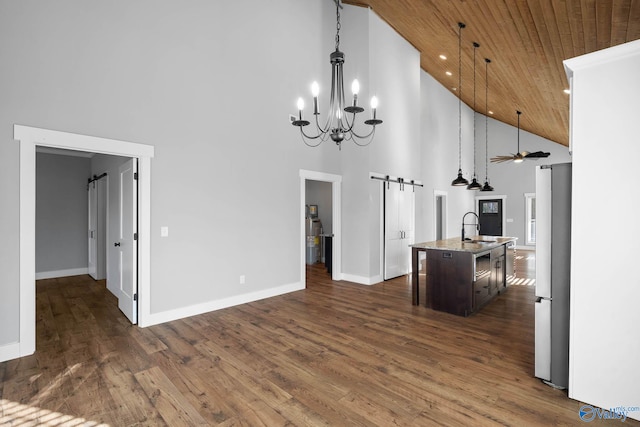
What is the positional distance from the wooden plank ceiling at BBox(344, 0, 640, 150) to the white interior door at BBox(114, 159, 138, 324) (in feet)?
16.2

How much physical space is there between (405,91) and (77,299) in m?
7.44

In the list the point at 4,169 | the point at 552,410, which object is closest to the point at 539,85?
the point at 552,410

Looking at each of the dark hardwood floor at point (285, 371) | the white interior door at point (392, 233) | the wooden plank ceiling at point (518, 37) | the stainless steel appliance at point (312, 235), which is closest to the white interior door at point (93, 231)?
the dark hardwood floor at point (285, 371)

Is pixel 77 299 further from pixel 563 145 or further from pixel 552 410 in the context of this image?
pixel 563 145

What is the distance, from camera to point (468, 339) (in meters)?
3.32

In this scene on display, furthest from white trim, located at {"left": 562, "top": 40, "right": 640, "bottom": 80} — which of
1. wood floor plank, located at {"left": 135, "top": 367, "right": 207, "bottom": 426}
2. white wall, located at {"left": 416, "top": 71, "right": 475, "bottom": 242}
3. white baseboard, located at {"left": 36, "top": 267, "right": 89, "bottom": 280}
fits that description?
white baseboard, located at {"left": 36, "top": 267, "right": 89, "bottom": 280}

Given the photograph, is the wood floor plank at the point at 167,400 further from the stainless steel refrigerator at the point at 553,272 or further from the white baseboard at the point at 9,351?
the stainless steel refrigerator at the point at 553,272

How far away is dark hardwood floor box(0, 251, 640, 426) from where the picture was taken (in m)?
2.08

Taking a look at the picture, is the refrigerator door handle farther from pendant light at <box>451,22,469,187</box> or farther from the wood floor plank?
pendant light at <box>451,22,469,187</box>

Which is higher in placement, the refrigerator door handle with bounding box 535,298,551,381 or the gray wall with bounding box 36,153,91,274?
the gray wall with bounding box 36,153,91,274

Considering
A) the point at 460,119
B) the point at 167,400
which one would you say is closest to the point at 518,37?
the point at 167,400

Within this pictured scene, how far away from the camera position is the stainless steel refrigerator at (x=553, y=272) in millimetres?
2312

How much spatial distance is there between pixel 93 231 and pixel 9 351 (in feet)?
13.7

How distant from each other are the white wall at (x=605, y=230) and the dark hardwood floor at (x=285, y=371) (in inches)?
12.2
